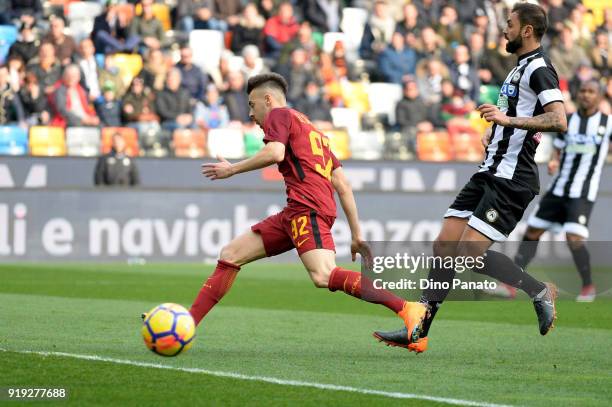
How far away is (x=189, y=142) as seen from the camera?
19.8 metres

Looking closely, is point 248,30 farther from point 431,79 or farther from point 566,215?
point 566,215

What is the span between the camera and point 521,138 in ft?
26.3

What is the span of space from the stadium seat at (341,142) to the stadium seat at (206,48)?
9.73 feet

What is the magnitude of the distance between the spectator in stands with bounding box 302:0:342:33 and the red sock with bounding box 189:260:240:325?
15.9 metres

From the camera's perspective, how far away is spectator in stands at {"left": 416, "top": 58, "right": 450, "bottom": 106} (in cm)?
2245

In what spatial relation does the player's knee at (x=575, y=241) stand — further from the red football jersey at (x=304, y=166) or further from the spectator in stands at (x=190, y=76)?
the spectator in stands at (x=190, y=76)

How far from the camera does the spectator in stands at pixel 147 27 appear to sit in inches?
845

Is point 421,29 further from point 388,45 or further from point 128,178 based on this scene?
point 128,178

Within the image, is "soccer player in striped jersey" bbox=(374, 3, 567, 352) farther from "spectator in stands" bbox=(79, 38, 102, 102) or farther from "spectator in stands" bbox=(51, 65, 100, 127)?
"spectator in stands" bbox=(79, 38, 102, 102)

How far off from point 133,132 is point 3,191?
2591 mm

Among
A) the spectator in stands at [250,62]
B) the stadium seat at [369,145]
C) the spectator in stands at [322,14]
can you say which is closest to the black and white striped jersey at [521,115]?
the stadium seat at [369,145]

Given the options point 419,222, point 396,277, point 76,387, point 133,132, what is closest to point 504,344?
point 396,277

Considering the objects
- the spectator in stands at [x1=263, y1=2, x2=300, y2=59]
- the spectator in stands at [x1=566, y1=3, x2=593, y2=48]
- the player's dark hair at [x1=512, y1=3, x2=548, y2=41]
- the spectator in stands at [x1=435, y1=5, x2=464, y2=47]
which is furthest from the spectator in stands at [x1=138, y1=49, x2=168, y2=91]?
the player's dark hair at [x1=512, y1=3, x2=548, y2=41]

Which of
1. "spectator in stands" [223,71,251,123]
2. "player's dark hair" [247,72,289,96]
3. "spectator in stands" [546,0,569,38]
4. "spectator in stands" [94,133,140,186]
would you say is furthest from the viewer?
"spectator in stands" [546,0,569,38]
